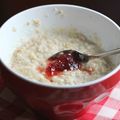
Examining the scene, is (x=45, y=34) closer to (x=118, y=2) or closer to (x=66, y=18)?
(x=66, y=18)

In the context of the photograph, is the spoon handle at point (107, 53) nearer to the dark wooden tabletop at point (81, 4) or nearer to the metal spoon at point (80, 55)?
the metal spoon at point (80, 55)

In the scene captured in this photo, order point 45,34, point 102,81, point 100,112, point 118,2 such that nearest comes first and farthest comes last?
1. point 102,81
2. point 100,112
3. point 45,34
4. point 118,2

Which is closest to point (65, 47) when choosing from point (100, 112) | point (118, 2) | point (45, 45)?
point (45, 45)

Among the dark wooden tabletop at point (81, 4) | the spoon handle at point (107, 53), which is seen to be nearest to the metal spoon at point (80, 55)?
the spoon handle at point (107, 53)

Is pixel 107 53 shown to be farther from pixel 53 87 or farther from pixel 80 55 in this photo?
pixel 53 87

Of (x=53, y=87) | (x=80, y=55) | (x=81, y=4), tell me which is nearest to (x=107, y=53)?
(x=80, y=55)

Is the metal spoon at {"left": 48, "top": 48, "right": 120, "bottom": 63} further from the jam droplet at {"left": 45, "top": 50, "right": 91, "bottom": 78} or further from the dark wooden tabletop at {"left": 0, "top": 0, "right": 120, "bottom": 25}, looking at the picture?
the dark wooden tabletop at {"left": 0, "top": 0, "right": 120, "bottom": 25}

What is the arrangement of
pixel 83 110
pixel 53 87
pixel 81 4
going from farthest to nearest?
pixel 81 4 < pixel 83 110 < pixel 53 87
